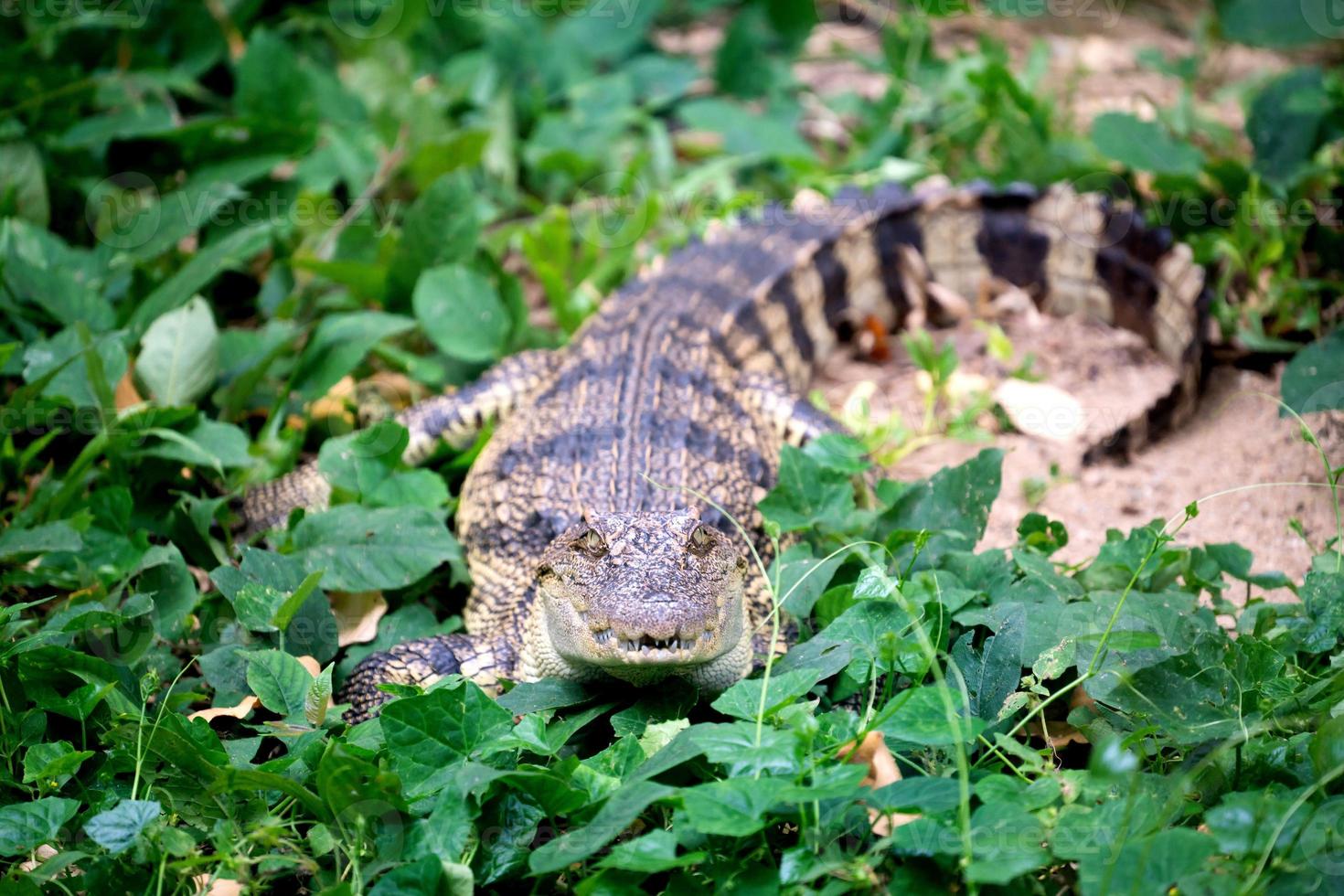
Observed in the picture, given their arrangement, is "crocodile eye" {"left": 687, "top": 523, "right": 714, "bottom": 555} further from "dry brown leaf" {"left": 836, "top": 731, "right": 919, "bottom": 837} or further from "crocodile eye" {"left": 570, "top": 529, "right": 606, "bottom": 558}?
"dry brown leaf" {"left": 836, "top": 731, "right": 919, "bottom": 837}

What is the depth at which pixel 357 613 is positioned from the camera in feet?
12.3

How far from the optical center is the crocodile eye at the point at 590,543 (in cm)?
307

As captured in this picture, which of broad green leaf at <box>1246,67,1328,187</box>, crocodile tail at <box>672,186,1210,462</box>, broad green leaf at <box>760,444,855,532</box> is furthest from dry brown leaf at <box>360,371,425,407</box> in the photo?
broad green leaf at <box>1246,67,1328,187</box>

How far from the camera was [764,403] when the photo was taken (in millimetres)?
4602

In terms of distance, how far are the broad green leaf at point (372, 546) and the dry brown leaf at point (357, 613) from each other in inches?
4.2

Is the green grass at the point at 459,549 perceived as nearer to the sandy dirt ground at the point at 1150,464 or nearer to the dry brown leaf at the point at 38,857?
the dry brown leaf at the point at 38,857

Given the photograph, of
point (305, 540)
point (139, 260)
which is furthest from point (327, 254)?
point (305, 540)

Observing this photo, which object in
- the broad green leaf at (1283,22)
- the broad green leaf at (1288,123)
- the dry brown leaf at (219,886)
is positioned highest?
the broad green leaf at (1283,22)

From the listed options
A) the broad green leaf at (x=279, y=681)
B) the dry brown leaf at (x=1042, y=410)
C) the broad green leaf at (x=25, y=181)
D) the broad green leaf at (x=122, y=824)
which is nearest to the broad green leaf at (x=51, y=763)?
the broad green leaf at (x=122, y=824)

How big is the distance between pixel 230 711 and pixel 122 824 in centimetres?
66

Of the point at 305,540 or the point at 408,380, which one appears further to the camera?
the point at 408,380

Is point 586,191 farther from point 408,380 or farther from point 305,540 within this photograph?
point 305,540

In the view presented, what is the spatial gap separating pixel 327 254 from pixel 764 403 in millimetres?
2177

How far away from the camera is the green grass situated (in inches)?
100
